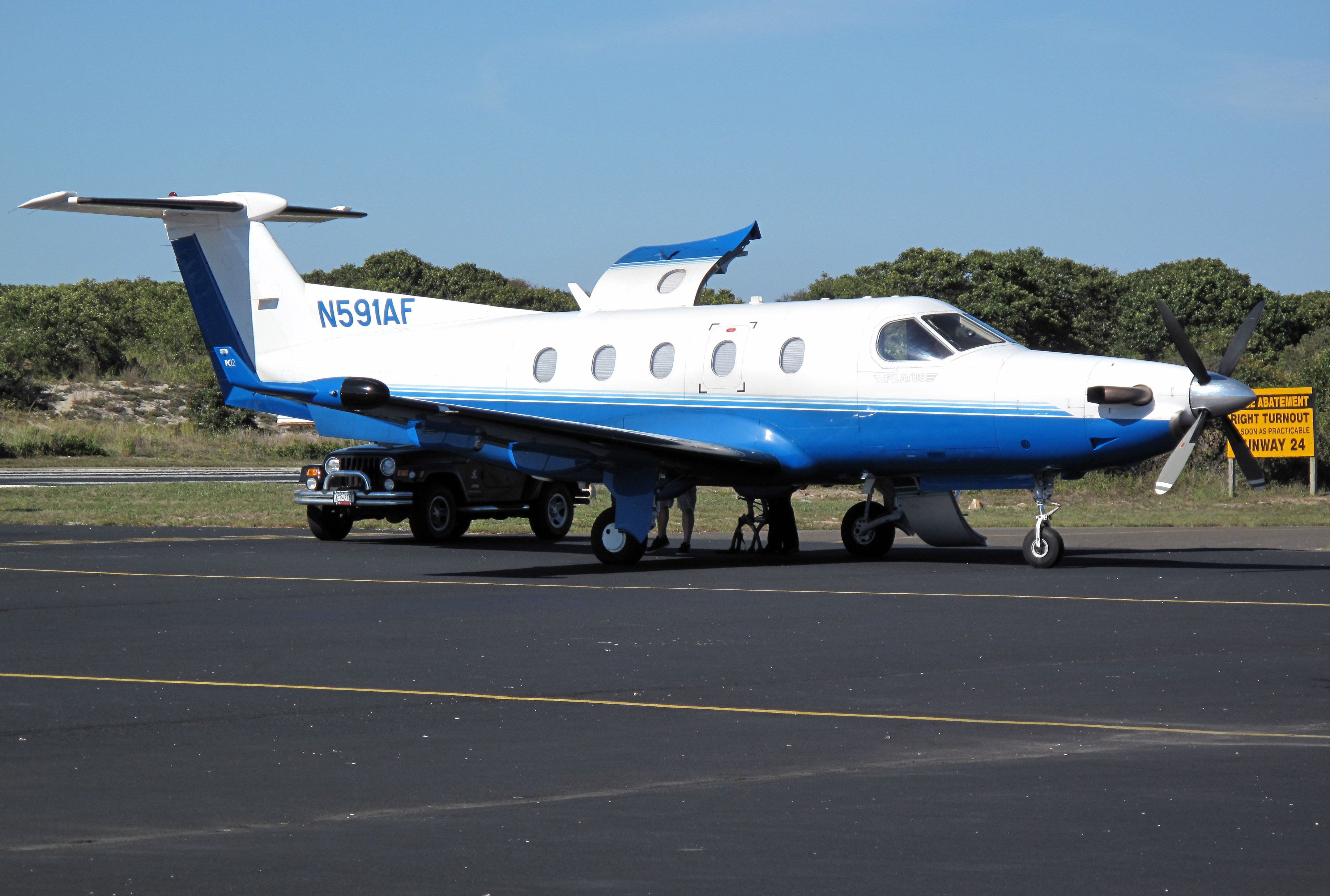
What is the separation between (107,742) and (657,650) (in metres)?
4.65

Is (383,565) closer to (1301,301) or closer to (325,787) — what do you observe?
(325,787)

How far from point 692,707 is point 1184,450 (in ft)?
33.5

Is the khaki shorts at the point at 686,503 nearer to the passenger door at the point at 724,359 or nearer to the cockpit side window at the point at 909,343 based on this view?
the passenger door at the point at 724,359

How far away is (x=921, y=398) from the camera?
19.0 m

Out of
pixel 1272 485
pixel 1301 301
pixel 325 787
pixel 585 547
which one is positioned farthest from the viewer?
pixel 1301 301

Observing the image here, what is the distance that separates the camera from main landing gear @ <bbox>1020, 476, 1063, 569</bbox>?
738 inches

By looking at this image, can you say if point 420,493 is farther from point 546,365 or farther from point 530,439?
point 530,439

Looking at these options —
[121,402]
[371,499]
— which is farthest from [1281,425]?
[121,402]

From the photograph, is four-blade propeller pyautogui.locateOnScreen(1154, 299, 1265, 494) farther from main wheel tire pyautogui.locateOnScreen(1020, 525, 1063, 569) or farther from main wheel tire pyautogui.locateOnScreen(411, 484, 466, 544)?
main wheel tire pyautogui.locateOnScreen(411, 484, 466, 544)

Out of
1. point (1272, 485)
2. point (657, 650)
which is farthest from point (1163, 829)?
point (1272, 485)

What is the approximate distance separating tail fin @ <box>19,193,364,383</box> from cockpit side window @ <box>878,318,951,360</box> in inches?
418

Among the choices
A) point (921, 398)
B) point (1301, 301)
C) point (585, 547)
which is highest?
point (1301, 301)

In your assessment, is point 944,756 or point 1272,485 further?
point 1272,485

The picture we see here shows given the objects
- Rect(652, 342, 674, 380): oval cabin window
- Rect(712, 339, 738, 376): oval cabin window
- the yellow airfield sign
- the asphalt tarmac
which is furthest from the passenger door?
the yellow airfield sign
